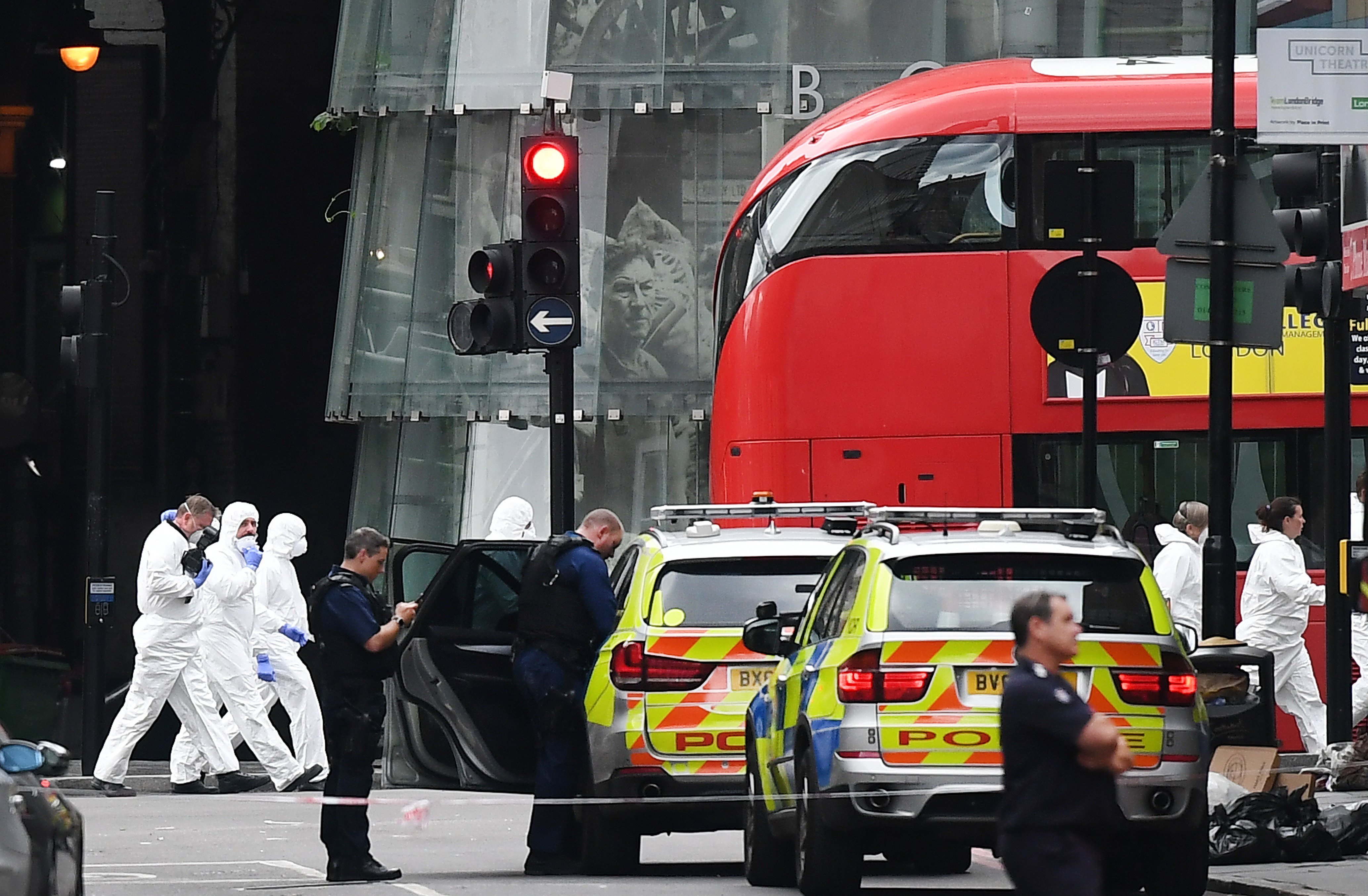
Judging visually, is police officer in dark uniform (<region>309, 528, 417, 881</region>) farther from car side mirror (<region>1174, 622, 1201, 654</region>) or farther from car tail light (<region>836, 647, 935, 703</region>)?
car side mirror (<region>1174, 622, 1201, 654</region>)

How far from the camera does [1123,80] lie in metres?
17.9

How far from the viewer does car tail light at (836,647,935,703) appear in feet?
34.1

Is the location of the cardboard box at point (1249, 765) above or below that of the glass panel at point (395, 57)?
below

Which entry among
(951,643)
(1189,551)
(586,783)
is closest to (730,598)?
(586,783)

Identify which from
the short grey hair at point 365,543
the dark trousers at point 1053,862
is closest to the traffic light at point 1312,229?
the short grey hair at point 365,543

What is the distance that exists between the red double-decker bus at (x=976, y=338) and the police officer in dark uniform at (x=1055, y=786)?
1032 cm

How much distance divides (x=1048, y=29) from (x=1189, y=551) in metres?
6.98

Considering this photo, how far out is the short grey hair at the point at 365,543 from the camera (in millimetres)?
12344

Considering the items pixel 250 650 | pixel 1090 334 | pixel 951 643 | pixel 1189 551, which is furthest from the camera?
pixel 250 650

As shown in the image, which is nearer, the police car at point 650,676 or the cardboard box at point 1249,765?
the police car at point 650,676

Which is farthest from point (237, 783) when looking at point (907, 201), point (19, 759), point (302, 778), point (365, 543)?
point (19, 759)

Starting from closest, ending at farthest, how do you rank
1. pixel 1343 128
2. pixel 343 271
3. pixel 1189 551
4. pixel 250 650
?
pixel 1343 128 < pixel 1189 551 < pixel 250 650 < pixel 343 271

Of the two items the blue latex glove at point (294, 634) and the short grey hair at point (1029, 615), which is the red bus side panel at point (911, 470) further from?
the short grey hair at point (1029, 615)

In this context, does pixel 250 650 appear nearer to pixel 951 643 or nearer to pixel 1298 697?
pixel 1298 697
